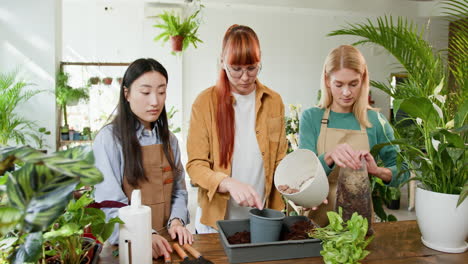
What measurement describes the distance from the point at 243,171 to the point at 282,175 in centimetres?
30

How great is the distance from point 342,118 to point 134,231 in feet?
4.05

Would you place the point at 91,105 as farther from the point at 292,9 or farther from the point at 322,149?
the point at 322,149

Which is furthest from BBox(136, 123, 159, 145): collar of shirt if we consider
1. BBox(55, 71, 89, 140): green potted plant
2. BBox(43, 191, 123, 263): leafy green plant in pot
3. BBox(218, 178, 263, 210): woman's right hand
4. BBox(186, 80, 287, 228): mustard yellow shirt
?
BBox(55, 71, 89, 140): green potted plant

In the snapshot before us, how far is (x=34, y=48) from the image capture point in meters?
4.48

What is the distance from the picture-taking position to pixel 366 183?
126 centimetres

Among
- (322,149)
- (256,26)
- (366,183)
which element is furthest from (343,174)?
(256,26)

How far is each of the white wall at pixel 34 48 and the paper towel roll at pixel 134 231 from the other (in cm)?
414

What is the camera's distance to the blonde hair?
1.69 metres

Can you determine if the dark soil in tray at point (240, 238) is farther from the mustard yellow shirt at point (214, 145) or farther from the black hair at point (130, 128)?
the black hair at point (130, 128)

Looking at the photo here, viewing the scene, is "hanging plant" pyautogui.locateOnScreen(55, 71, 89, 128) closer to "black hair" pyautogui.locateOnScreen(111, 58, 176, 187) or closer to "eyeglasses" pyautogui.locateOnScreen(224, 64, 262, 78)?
"black hair" pyautogui.locateOnScreen(111, 58, 176, 187)

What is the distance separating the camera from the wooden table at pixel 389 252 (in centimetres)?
113

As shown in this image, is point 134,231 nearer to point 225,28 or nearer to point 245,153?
point 245,153

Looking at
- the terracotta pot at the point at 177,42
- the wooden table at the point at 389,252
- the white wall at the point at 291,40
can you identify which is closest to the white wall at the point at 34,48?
the terracotta pot at the point at 177,42

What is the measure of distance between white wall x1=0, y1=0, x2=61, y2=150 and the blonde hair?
3.87 metres
